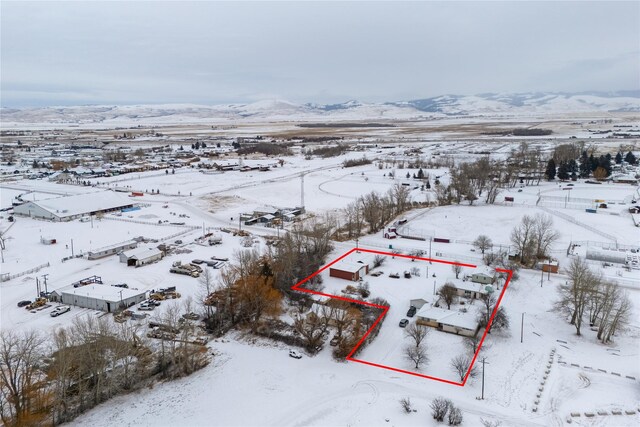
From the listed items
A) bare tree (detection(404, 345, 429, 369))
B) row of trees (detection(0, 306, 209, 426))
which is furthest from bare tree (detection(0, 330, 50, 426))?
bare tree (detection(404, 345, 429, 369))

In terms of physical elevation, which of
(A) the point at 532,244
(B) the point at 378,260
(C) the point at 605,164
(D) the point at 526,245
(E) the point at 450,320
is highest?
(C) the point at 605,164

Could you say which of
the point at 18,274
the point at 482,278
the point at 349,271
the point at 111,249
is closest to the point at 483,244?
the point at 482,278

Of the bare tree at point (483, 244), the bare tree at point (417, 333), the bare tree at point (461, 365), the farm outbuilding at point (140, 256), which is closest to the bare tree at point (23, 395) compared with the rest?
the bare tree at point (417, 333)

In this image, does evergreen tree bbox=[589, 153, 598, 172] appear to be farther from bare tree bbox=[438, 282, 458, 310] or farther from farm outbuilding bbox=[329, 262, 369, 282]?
farm outbuilding bbox=[329, 262, 369, 282]

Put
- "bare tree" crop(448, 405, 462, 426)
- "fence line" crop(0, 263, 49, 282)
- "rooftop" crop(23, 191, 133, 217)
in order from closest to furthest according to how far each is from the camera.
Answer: "bare tree" crop(448, 405, 462, 426), "fence line" crop(0, 263, 49, 282), "rooftop" crop(23, 191, 133, 217)

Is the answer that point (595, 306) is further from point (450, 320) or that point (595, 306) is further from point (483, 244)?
point (483, 244)
